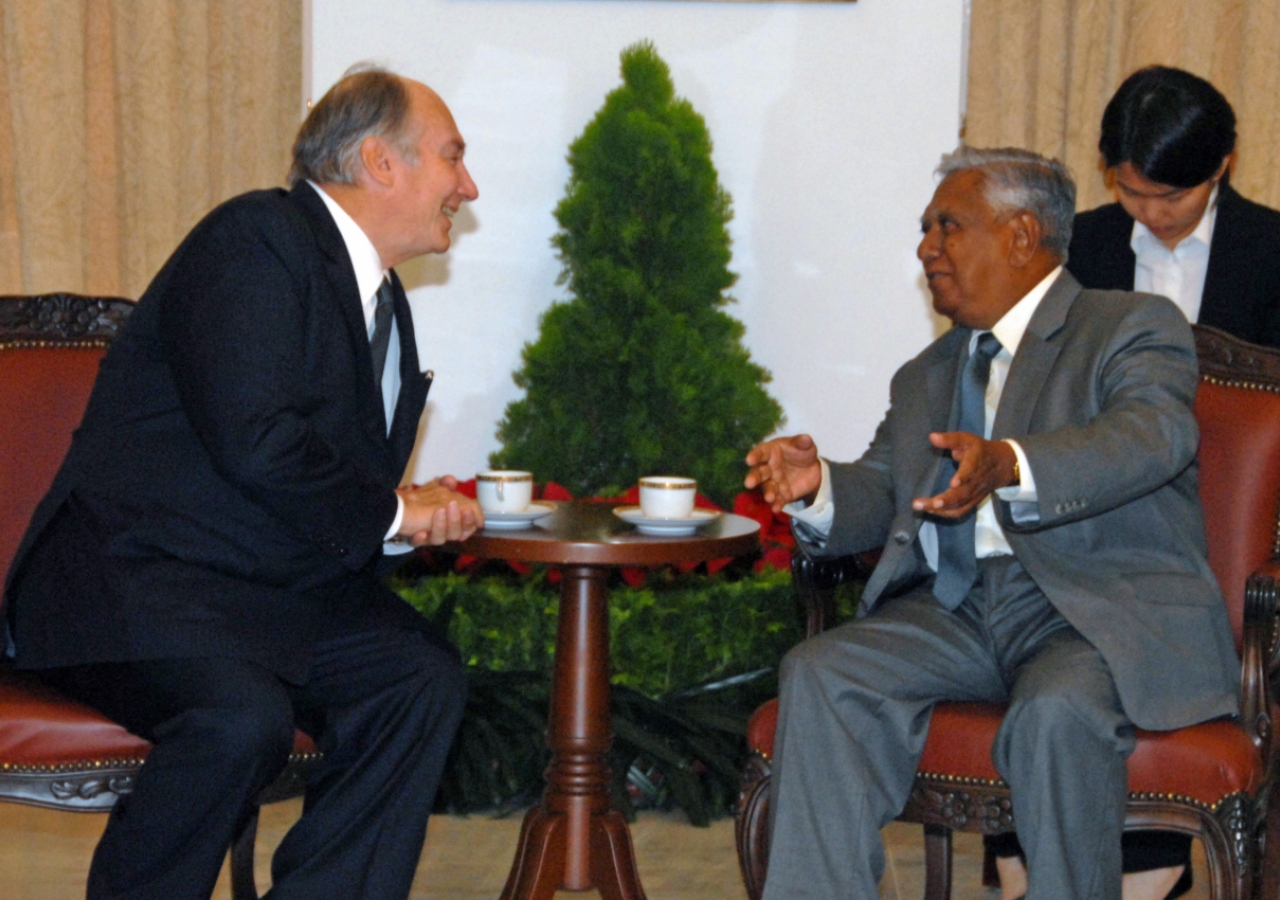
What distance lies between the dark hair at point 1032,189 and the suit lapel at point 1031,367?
0.44 ft

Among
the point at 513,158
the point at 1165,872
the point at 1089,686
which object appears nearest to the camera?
the point at 1089,686

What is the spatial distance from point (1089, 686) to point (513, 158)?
8.09ft

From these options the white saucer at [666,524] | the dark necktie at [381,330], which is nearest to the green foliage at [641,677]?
the white saucer at [666,524]

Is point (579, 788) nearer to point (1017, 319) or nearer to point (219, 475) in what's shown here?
point (219, 475)

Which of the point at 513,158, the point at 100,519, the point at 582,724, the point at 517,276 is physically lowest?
the point at 582,724

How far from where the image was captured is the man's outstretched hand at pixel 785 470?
2.66 metres

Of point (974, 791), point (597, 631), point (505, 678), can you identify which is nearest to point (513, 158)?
point (505, 678)

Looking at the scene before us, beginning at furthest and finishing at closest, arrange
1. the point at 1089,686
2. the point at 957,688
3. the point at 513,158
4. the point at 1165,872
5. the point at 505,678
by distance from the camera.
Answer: the point at 513,158 < the point at 505,678 < the point at 1165,872 < the point at 957,688 < the point at 1089,686

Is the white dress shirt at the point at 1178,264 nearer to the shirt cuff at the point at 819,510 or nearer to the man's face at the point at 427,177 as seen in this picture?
the shirt cuff at the point at 819,510

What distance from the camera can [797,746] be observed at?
95.3 inches

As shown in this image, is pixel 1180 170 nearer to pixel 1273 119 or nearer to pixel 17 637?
pixel 1273 119

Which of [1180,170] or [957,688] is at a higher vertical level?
[1180,170]

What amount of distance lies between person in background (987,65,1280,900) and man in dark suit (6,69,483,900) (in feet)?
4.76

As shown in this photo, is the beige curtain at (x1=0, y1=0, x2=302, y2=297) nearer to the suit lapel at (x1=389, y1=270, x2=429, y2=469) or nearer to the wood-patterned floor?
the wood-patterned floor
